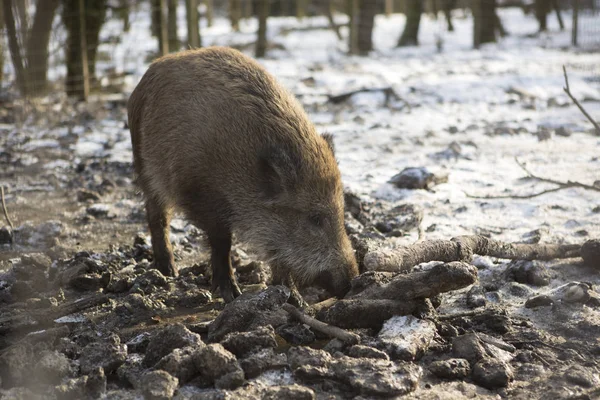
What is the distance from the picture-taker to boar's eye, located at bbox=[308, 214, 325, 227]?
403 cm

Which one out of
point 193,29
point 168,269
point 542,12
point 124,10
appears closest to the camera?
point 168,269

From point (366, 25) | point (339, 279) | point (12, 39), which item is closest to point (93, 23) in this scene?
point (12, 39)

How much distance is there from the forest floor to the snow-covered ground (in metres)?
0.03

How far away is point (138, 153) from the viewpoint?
193 inches

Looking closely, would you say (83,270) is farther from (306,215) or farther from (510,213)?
(510,213)

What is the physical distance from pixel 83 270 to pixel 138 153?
956 mm

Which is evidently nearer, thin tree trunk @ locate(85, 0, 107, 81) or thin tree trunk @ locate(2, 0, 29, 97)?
thin tree trunk @ locate(2, 0, 29, 97)

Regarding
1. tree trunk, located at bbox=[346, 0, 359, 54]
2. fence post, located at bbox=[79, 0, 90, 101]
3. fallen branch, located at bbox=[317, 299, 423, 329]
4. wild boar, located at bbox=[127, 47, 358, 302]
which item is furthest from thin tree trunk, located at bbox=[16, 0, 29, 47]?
tree trunk, located at bbox=[346, 0, 359, 54]

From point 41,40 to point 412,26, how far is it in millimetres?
11426

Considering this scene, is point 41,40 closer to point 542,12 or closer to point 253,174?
point 253,174

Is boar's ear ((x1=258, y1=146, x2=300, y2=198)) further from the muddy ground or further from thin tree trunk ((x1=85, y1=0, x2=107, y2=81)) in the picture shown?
thin tree trunk ((x1=85, y1=0, x2=107, y2=81))

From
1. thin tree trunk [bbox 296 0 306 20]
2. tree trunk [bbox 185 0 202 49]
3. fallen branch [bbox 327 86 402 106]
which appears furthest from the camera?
thin tree trunk [bbox 296 0 306 20]

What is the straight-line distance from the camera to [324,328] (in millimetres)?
3350

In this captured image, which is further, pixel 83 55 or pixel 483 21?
pixel 483 21
